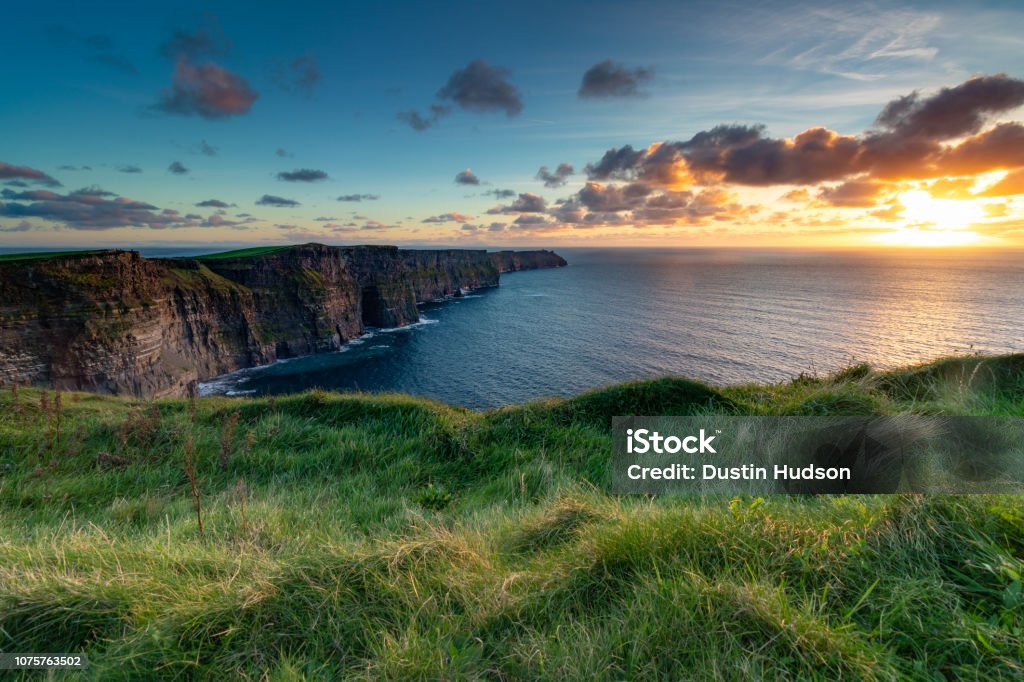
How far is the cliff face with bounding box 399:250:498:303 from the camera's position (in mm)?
139750

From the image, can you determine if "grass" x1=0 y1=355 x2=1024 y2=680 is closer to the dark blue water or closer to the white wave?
the dark blue water

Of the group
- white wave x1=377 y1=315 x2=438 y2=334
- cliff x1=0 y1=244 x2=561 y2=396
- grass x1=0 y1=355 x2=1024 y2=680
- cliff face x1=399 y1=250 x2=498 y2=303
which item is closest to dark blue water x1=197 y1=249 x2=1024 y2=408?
white wave x1=377 y1=315 x2=438 y2=334

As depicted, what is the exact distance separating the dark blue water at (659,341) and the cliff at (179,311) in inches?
237

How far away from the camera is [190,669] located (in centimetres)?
254

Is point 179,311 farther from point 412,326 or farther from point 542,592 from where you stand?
point 542,592

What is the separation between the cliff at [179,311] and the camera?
4228cm

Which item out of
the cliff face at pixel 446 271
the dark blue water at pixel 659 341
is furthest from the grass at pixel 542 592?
the cliff face at pixel 446 271

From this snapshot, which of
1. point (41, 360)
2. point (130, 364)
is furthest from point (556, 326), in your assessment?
point (41, 360)

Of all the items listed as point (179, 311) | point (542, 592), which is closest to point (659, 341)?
point (542, 592)

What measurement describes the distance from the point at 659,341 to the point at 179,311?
231 feet

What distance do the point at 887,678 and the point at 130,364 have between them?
64.6 m

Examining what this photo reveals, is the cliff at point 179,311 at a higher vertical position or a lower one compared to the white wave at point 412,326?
higher

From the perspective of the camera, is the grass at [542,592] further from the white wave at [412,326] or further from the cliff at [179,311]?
the white wave at [412,326]

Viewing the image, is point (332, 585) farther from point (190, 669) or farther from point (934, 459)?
point (934, 459)
